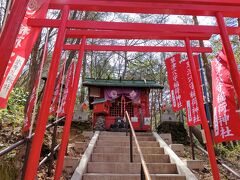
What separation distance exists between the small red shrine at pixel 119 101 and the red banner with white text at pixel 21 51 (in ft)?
34.3

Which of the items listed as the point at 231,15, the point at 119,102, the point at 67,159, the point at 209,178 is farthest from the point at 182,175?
the point at 119,102

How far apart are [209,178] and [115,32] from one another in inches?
171

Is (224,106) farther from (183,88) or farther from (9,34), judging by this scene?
(9,34)

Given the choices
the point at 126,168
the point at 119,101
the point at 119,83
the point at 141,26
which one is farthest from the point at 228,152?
the point at 141,26

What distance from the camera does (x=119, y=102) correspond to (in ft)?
48.8

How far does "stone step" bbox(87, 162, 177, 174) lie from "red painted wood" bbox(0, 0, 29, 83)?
14.4 ft

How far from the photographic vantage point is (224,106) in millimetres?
4629

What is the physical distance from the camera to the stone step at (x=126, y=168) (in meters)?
5.95

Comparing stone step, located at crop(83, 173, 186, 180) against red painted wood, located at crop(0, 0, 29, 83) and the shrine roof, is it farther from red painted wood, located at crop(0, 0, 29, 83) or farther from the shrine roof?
the shrine roof

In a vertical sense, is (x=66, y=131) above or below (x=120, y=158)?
above

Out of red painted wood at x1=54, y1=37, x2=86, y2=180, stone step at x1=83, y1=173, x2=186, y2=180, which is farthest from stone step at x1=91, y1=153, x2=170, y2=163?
red painted wood at x1=54, y1=37, x2=86, y2=180

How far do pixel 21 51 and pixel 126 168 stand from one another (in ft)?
12.5

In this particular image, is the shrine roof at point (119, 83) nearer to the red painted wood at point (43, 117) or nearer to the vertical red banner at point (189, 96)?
the vertical red banner at point (189, 96)

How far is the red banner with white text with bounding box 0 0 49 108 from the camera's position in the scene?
117 inches
